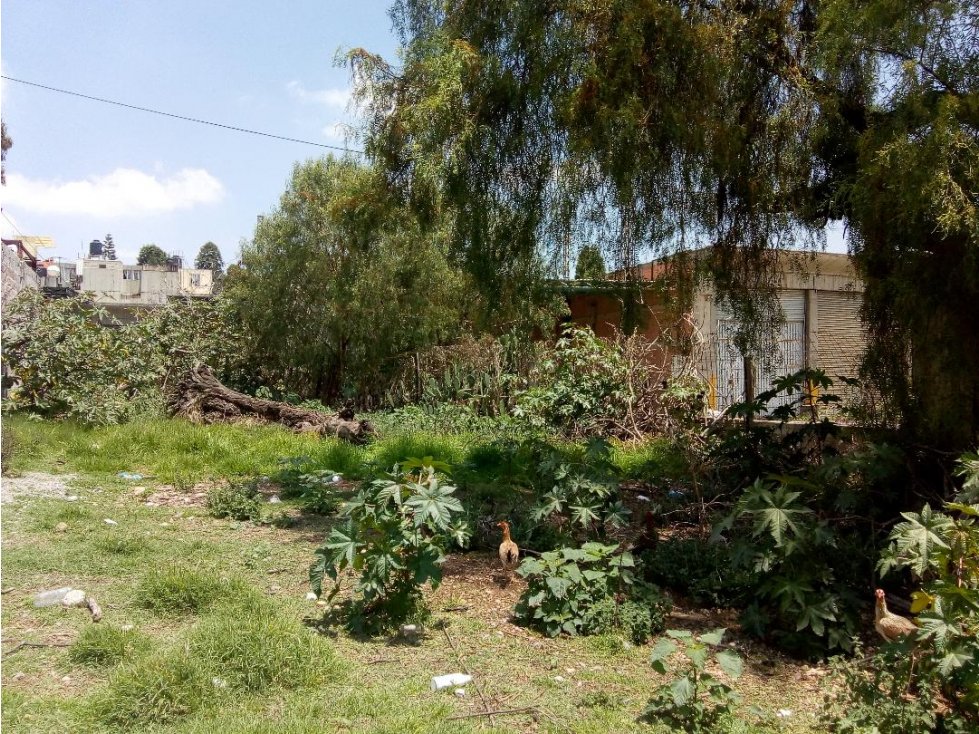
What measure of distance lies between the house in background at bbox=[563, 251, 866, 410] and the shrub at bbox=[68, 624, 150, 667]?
181 inches

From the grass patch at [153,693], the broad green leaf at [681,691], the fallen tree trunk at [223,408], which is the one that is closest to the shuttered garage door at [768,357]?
the broad green leaf at [681,691]

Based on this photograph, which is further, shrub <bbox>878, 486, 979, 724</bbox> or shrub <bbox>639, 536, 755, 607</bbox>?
shrub <bbox>639, 536, 755, 607</bbox>

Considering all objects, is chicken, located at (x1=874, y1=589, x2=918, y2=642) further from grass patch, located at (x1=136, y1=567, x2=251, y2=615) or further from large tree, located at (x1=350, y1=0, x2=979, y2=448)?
grass patch, located at (x1=136, y1=567, x2=251, y2=615)

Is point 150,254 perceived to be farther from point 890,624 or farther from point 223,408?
point 890,624

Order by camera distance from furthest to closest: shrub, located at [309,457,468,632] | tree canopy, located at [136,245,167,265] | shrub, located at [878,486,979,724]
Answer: tree canopy, located at [136,245,167,265] → shrub, located at [309,457,468,632] → shrub, located at [878,486,979,724]

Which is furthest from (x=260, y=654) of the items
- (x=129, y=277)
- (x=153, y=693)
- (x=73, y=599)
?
(x=129, y=277)

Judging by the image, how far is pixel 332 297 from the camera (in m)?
15.6

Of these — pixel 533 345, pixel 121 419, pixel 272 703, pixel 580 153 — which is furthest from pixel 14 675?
pixel 533 345

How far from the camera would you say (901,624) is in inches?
150

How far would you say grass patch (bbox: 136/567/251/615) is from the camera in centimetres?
441

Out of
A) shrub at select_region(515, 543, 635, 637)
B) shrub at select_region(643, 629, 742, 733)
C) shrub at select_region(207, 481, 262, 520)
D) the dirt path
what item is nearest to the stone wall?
the dirt path

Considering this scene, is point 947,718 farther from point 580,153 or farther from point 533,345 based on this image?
point 533,345

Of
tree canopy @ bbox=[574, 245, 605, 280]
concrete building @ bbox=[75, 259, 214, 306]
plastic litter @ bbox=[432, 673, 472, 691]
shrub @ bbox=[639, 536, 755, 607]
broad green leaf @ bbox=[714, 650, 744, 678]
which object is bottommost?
plastic litter @ bbox=[432, 673, 472, 691]

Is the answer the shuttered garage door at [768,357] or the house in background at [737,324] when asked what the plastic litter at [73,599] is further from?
the shuttered garage door at [768,357]
